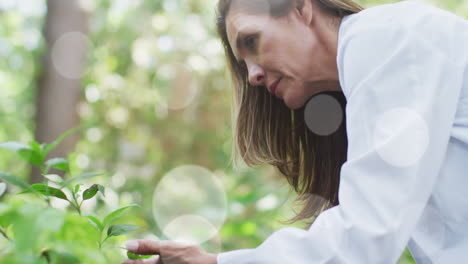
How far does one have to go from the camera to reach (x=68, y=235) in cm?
106

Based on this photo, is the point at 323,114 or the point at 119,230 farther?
the point at 323,114

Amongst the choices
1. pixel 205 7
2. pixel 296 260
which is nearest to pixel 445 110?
pixel 296 260

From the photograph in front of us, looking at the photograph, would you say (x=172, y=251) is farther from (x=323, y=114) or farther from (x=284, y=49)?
(x=323, y=114)

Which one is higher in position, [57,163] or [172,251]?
[57,163]

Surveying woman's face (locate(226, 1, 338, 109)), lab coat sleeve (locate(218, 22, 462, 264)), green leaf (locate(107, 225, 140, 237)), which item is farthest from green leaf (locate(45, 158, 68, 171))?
woman's face (locate(226, 1, 338, 109))

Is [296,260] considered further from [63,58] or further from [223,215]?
[63,58]

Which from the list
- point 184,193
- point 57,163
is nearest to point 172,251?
point 57,163

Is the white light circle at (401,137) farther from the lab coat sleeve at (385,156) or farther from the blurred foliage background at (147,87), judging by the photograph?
the blurred foliage background at (147,87)

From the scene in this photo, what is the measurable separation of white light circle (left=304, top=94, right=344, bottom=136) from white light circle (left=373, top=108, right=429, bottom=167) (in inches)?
41.3

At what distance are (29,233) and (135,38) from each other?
9465 millimetres

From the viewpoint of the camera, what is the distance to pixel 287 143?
269 cm

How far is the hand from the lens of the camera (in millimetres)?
1463

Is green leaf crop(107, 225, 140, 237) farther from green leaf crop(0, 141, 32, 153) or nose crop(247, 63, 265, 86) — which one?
nose crop(247, 63, 265, 86)

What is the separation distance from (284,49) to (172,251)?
0.88m
